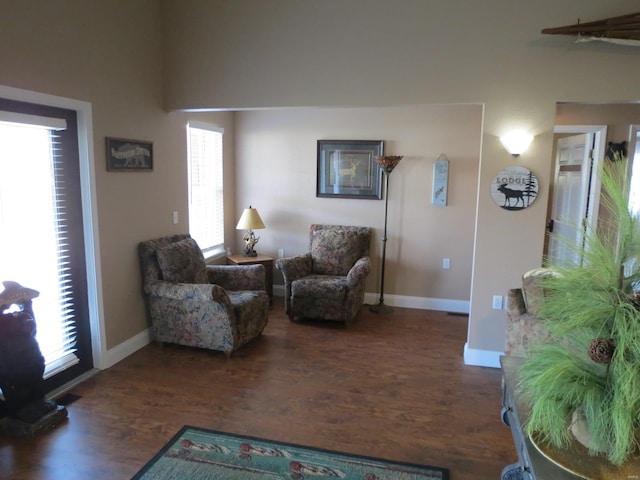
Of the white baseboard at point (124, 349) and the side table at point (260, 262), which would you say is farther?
the side table at point (260, 262)

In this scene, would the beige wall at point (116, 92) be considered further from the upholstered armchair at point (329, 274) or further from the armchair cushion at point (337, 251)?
the armchair cushion at point (337, 251)

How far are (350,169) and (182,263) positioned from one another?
2.28 meters

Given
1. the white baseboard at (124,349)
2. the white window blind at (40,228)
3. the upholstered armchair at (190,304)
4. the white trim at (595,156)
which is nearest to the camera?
the white window blind at (40,228)

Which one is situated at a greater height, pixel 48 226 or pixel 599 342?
pixel 48 226

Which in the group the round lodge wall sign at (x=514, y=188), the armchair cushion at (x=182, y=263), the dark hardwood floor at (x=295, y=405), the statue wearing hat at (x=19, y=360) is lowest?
the dark hardwood floor at (x=295, y=405)

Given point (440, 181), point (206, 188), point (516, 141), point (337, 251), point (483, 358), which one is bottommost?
point (483, 358)

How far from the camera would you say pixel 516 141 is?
11.0 ft

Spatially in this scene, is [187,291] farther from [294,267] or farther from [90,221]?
[294,267]

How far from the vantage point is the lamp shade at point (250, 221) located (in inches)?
198

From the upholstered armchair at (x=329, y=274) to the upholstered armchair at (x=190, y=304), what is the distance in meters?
0.58

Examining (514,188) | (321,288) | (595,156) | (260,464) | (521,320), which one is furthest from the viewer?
(595,156)

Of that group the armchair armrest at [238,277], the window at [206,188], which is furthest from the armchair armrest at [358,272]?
the window at [206,188]

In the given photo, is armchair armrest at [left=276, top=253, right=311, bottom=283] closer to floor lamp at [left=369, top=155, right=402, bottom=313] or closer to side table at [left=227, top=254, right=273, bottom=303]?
side table at [left=227, top=254, right=273, bottom=303]

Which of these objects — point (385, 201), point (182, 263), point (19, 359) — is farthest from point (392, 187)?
point (19, 359)
